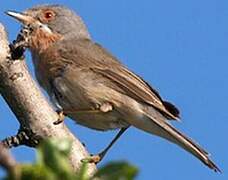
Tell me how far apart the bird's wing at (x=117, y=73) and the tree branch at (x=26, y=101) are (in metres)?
3.06

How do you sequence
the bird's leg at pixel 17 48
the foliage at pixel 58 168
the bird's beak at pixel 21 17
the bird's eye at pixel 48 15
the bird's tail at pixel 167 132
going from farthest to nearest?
the bird's eye at pixel 48 15
the bird's beak at pixel 21 17
the bird's tail at pixel 167 132
the bird's leg at pixel 17 48
the foliage at pixel 58 168

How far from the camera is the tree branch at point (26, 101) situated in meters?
3.36

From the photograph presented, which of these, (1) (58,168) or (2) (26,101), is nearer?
(1) (58,168)

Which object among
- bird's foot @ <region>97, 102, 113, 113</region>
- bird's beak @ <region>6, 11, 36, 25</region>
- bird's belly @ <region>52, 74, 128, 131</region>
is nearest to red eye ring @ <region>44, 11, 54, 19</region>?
bird's beak @ <region>6, 11, 36, 25</region>

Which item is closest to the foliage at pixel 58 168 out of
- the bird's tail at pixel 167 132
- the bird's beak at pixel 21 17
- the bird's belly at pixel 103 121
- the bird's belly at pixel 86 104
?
the bird's tail at pixel 167 132

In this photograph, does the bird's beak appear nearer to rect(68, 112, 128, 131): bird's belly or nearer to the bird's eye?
the bird's eye

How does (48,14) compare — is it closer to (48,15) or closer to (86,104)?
(48,15)

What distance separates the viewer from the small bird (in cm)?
640

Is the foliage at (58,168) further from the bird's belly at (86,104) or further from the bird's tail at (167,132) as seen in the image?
the bird's belly at (86,104)

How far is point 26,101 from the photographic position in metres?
3.48

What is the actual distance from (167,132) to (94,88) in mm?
1098

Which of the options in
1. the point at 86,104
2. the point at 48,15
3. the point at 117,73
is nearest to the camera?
the point at 86,104

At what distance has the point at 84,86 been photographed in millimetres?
6754

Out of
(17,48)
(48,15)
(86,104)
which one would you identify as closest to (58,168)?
(17,48)
